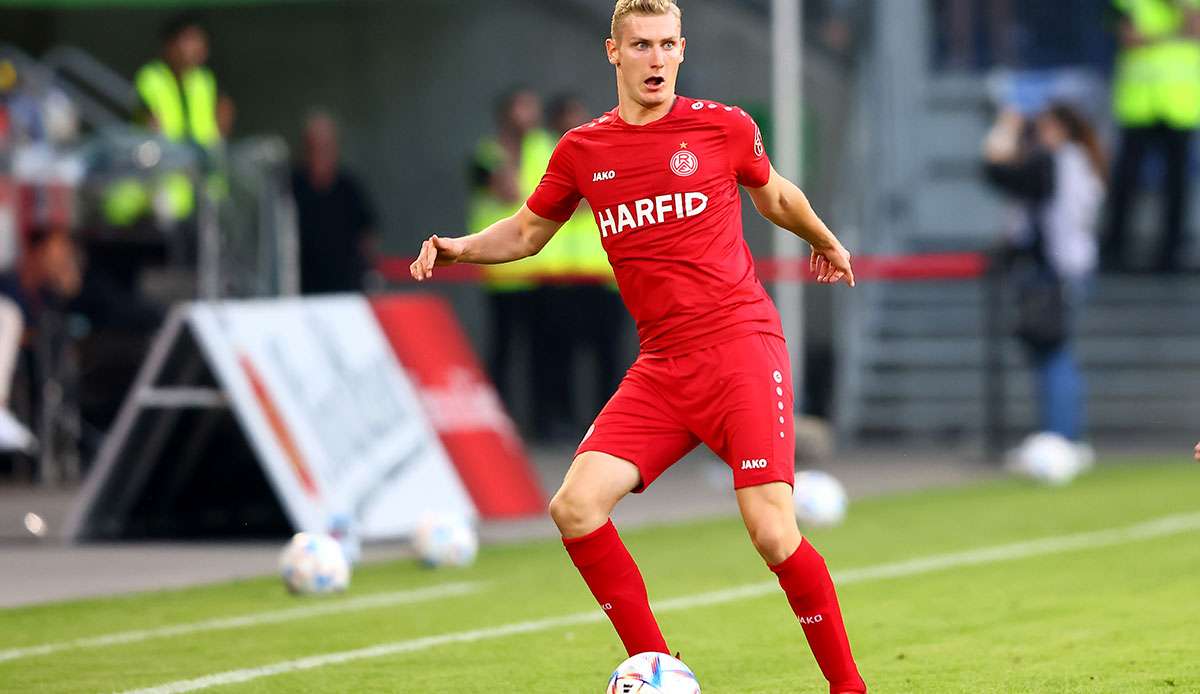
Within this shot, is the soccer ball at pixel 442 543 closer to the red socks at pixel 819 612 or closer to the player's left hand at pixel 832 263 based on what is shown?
the player's left hand at pixel 832 263

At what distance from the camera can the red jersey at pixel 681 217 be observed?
6414 mm

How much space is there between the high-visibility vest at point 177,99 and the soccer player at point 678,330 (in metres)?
9.58

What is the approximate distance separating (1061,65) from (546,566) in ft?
39.4

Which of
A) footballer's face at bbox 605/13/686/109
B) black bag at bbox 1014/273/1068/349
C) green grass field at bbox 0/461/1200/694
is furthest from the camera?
black bag at bbox 1014/273/1068/349

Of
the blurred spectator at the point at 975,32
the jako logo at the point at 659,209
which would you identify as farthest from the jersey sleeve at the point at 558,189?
the blurred spectator at the point at 975,32

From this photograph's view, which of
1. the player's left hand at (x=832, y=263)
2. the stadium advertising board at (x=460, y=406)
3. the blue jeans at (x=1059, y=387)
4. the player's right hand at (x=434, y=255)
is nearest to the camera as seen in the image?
the player's right hand at (x=434, y=255)

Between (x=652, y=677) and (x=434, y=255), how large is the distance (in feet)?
4.48

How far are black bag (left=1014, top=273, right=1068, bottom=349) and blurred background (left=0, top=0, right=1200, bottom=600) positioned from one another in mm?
21

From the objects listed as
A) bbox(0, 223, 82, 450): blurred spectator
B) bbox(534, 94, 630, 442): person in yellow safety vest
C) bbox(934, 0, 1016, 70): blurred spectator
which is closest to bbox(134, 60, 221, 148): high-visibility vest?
bbox(0, 223, 82, 450): blurred spectator

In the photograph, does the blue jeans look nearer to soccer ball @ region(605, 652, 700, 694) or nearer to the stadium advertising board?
the stadium advertising board

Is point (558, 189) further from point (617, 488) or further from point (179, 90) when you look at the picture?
point (179, 90)

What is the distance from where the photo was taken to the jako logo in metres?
6.43

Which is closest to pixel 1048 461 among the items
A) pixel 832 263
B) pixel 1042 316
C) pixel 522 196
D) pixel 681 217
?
pixel 1042 316

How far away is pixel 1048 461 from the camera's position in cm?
1432
